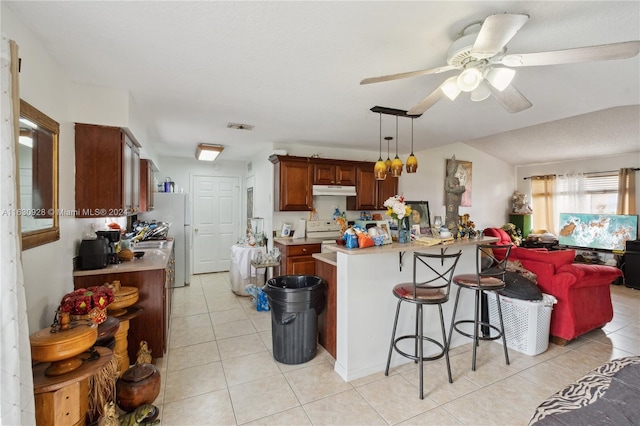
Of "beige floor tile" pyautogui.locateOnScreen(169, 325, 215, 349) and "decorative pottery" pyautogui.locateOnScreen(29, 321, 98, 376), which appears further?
"beige floor tile" pyautogui.locateOnScreen(169, 325, 215, 349)

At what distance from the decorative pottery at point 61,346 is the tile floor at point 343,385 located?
0.82 meters

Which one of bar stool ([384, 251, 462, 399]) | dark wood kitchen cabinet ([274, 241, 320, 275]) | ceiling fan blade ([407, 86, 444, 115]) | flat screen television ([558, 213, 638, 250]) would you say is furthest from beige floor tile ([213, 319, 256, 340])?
flat screen television ([558, 213, 638, 250])

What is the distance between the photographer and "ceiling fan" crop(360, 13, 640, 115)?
1.28 metres

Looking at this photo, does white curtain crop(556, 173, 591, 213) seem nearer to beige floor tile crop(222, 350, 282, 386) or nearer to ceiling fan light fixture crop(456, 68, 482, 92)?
ceiling fan light fixture crop(456, 68, 482, 92)

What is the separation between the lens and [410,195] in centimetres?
585

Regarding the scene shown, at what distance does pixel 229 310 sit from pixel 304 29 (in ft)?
11.7

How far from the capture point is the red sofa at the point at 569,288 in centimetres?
294

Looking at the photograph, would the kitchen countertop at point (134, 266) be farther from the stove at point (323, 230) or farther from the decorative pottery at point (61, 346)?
the stove at point (323, 230)

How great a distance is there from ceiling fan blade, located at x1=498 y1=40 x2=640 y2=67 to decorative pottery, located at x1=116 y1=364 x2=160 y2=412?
9.56 ft

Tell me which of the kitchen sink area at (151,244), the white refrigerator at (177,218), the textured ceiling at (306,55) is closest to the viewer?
the textured ceiling at (306,55)

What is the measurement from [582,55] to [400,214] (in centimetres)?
161

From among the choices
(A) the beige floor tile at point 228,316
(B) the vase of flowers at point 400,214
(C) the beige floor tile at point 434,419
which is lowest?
(C) the beige floor tile at point 434,419

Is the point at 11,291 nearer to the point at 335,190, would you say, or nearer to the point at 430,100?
the point at 430,100

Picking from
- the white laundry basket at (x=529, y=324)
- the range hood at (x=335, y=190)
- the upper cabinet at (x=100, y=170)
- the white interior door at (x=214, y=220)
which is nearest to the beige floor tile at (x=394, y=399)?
the white laundry basket at (x=529, y=324)
